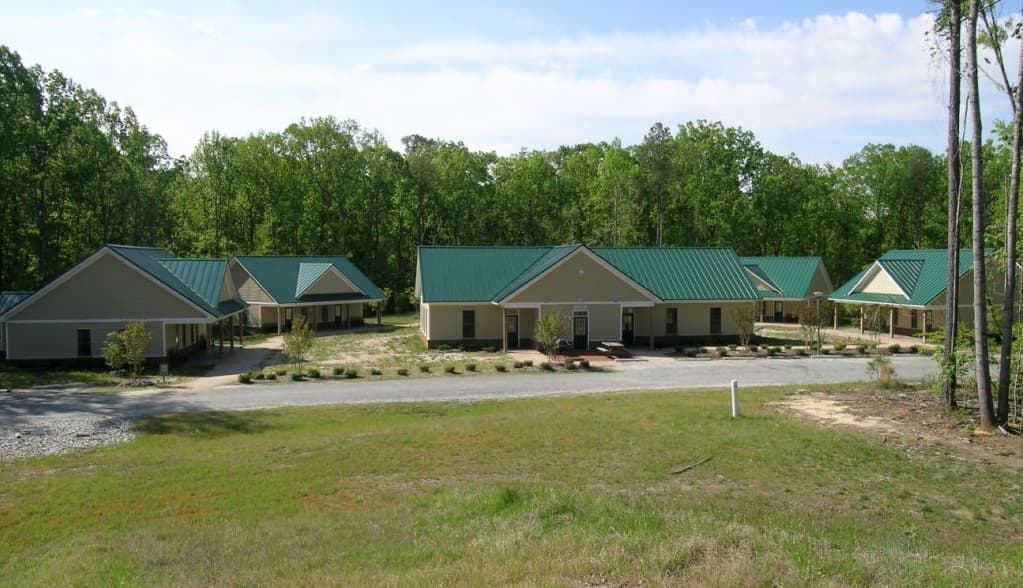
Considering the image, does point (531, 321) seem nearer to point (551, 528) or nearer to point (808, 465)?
point (808, 465)

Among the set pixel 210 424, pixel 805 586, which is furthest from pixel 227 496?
pixel 805 586

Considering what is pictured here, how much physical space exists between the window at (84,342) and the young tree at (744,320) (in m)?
30.7

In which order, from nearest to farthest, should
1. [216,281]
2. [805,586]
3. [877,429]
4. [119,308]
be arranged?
[805,586]
[877,429]
[119,308]
[216,281]

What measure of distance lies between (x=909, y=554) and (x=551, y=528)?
3.90 m

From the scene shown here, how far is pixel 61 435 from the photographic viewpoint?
17188mm

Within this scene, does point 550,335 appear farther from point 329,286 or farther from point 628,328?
point 329,286

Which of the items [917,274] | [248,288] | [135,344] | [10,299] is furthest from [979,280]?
[248,288]

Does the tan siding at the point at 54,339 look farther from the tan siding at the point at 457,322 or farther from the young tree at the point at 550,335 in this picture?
the young tree at the point at 550,335

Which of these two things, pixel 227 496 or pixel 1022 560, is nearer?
pixel 1022 560

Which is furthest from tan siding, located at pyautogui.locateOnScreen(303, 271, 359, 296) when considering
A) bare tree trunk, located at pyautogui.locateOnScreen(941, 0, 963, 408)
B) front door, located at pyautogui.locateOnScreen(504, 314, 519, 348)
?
bare tree trunk, located at pyautogui.locateOnScreen(941, 0, 963, 408)

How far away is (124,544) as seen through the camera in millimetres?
9133

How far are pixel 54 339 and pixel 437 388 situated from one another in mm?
17925

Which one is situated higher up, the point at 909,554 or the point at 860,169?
the point at 860,169

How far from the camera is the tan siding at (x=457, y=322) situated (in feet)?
123
